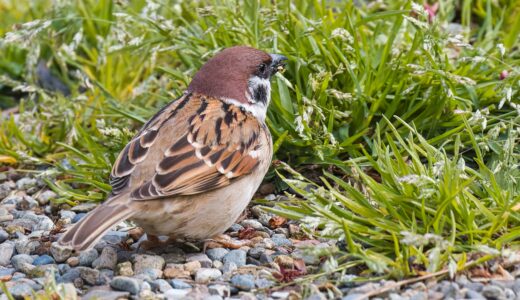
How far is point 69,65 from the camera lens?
7199 mm

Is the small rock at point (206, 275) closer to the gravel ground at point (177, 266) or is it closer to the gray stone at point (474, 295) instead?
the gravel ground at point (177, 266)

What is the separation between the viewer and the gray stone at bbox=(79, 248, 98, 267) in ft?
14.1

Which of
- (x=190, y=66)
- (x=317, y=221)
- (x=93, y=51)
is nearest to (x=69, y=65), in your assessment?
(x=93, y=51)

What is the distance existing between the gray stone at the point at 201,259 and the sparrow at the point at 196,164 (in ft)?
0.35

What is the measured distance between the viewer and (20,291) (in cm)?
387

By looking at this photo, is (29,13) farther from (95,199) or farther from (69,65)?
(95,199)

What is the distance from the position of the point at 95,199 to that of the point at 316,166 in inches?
53.8

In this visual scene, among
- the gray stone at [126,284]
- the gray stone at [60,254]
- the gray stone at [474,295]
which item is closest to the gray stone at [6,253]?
the gray stone at [60,254]

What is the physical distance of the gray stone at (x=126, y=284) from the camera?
3.79m

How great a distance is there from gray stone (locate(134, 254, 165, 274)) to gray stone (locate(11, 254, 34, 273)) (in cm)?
55

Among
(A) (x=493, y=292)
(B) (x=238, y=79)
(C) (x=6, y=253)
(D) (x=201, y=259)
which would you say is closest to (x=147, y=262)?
(D) (x=201, y=259)

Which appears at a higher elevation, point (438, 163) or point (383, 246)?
point (438, 163)

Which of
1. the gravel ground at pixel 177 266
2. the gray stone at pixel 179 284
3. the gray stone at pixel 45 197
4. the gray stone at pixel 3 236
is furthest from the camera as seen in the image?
the gray stone at pixel 45 197

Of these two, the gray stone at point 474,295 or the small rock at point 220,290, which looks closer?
the gray stone at point 474,295
